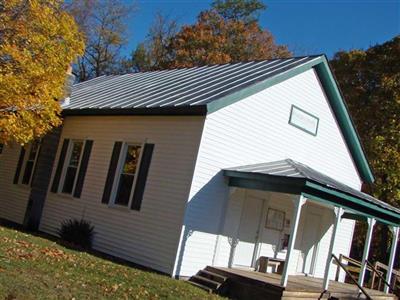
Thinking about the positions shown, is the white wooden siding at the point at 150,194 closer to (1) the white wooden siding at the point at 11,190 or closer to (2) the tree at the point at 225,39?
(1) the white wooden siding at the point at 11,190

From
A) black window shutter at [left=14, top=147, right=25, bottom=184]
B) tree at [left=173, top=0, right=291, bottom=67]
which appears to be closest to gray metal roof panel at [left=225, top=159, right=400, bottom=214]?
black window shutter at [left=14, top=147, right=25, bottom=184]

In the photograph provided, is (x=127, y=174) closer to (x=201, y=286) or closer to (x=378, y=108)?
(x=201, y=286)

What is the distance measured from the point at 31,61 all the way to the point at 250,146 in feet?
21.3

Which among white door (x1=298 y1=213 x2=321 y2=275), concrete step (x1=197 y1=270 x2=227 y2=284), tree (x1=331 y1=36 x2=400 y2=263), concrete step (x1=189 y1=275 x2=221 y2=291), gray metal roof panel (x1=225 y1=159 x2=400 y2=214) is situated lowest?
concrete step (x1=189 y1=275 x2=221 y2=291)

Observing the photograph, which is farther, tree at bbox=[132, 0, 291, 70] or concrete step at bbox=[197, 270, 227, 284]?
tree at bbox=[132, 0, 291, 70]

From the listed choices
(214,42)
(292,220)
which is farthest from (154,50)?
Result: (292,220)

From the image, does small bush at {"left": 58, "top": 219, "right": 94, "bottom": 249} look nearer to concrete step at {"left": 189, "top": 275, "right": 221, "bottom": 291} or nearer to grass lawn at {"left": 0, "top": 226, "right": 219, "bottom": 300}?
grass lawn at {"left": 0, "top": 226, "right": 219, "bottom": 300}

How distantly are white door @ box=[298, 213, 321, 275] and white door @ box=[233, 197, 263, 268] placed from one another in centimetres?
295

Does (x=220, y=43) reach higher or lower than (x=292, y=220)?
higher

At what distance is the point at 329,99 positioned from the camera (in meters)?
19.1

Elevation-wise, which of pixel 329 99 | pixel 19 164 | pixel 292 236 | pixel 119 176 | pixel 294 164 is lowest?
pixel 292 236

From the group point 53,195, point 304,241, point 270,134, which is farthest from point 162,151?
point 304,241

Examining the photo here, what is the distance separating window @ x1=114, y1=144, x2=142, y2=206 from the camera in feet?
52.0

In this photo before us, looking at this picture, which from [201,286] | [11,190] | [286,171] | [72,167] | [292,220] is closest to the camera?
[201,286]
